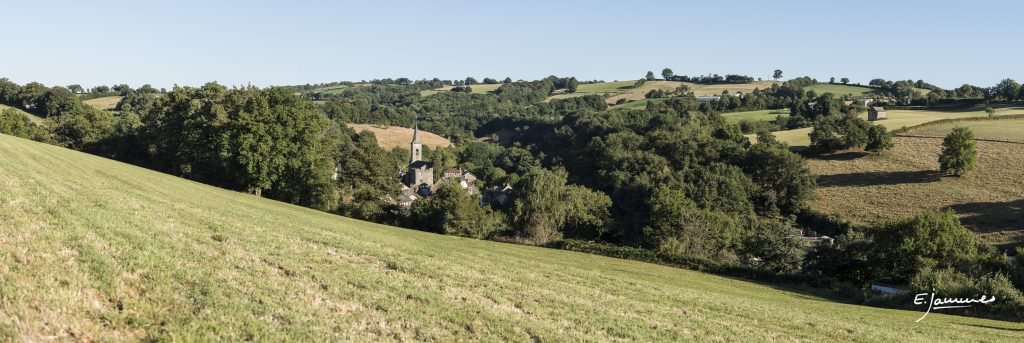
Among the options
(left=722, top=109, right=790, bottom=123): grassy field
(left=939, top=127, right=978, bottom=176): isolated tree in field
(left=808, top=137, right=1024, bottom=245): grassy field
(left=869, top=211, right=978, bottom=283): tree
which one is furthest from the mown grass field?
(left=722, top=109, right=790, bottom=123): grassy field

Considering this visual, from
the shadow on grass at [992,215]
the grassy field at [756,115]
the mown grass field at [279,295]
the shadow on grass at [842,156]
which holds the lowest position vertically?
the shadow on grass at [992,215]

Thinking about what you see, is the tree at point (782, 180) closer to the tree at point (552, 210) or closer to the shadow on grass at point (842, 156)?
the shadow on grass at point (842, 156)

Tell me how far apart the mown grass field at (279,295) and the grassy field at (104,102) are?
161240 millimetres

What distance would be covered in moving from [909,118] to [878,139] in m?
32.3

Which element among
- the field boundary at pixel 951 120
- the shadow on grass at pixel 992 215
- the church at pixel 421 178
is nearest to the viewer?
the shadow on grass at pixel 992 215

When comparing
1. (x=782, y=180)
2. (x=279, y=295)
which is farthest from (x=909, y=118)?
(x=279, y=295)

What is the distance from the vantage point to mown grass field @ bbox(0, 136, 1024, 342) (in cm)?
805

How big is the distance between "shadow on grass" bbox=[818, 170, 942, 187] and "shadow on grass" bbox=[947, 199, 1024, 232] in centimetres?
1163

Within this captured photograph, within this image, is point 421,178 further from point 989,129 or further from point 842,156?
point 989,129

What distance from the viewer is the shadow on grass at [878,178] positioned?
82562 millimetres

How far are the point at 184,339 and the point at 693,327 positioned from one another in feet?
36.4

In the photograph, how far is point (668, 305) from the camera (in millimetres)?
17672

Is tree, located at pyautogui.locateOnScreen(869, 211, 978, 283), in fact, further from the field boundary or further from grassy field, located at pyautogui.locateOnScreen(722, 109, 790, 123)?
grassy field, located at pyautogui.locateOnScreen(722, 109, 790, 123)

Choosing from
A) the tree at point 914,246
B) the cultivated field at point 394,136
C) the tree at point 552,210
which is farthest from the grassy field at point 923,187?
the cultivated field at point 394,136
